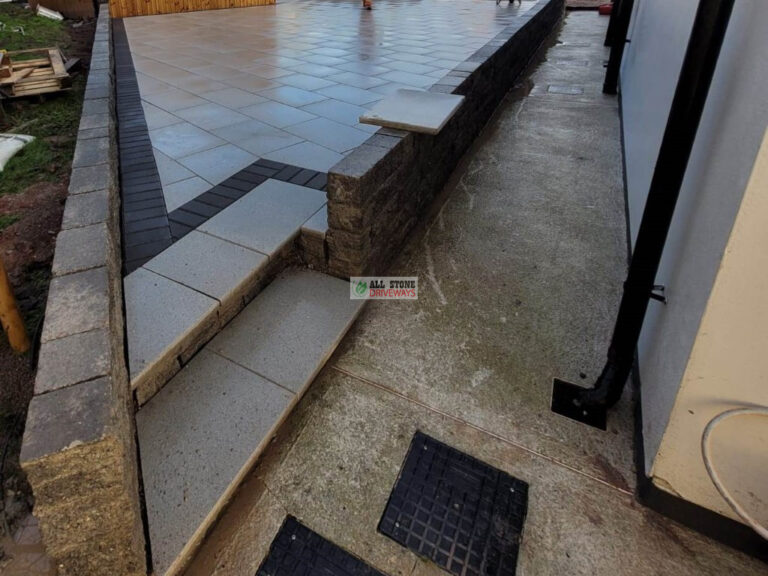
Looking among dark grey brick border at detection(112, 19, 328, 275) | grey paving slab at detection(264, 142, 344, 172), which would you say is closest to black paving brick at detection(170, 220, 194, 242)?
dark grey brick border at detection(112, 19, 328, 275)

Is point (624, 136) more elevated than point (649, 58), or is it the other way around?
point (649, 58)

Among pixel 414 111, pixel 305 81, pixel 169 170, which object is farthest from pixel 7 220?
pixel 305 81

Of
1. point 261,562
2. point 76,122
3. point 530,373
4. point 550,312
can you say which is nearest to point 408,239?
point 550,312

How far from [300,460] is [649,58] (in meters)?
4.11

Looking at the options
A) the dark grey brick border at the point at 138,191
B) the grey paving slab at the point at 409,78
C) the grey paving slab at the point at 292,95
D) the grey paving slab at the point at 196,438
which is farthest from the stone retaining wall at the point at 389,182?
the grey paving slab at the point at 292,95

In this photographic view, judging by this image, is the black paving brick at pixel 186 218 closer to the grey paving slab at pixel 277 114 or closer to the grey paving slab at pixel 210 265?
the grey paving slab at pixel 210 265

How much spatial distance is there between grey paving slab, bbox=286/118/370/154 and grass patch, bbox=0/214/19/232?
6.35 feet

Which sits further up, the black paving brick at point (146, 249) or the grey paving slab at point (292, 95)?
the grey paving slab at point (292, 95)

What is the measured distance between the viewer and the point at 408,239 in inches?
119

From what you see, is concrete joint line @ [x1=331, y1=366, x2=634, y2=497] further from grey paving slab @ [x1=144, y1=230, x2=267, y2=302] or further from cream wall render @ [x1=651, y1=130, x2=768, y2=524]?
grey paving slab @ [x1=144, y1=230, x2=267, y2=302]

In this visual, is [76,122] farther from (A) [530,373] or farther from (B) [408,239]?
(A) [530,373]

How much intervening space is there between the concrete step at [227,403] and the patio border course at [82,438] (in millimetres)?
96

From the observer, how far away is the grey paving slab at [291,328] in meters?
2.02

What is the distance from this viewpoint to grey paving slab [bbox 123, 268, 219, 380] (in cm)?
181
